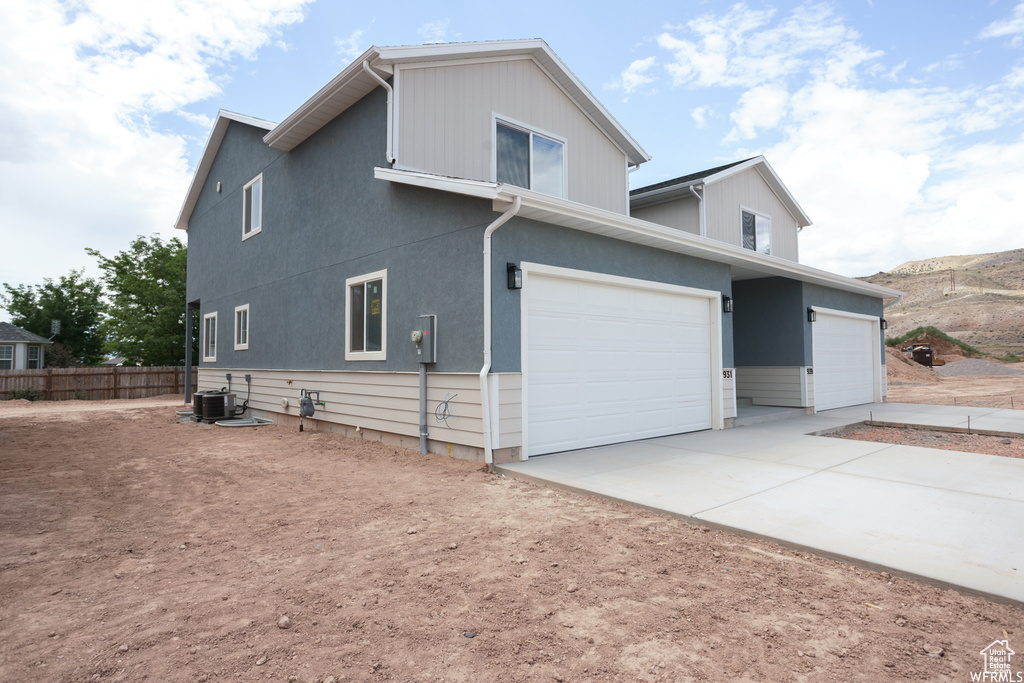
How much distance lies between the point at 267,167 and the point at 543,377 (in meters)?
8.67

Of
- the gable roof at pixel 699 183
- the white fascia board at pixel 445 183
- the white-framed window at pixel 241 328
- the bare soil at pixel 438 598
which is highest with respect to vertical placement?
the gable roof at pixel 699 183

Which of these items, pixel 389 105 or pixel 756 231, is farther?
pixel 756 231

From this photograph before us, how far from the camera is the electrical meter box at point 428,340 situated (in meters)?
6.87

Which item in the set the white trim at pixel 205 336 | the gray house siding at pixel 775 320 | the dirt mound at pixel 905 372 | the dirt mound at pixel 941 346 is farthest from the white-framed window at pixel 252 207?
the dirt mound at pixel 941 346

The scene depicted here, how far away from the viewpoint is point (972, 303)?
162ft

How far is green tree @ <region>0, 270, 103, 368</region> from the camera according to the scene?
35.3 m

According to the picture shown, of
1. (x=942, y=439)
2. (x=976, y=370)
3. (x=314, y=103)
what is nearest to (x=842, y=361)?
(x=942, y=439)

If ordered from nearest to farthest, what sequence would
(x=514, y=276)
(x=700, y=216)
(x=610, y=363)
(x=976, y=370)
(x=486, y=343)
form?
1. (x=486, y=343)
2. (x=514, y=276)
3. (x=610, y=363)
4. (x=700, y=216)
5. (x=976, y=370)

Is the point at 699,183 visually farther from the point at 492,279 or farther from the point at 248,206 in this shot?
the point at 248,206

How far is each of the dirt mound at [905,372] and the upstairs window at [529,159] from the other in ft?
61.1

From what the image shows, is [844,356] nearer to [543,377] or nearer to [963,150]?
[543,377]

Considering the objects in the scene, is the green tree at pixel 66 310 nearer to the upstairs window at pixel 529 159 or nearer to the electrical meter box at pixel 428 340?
the upstairs window at pixel 529 159

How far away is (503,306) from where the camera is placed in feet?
20.5

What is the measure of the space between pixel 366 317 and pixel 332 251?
1.75 meters
